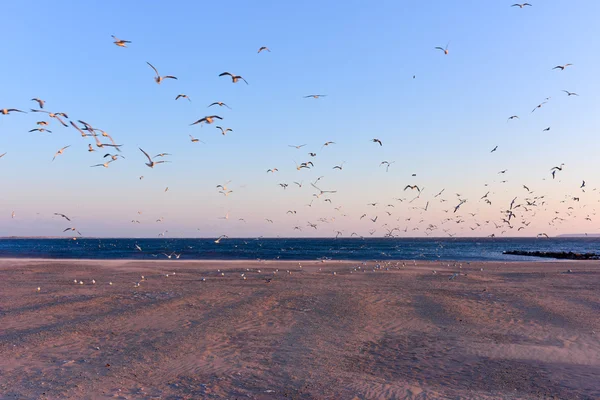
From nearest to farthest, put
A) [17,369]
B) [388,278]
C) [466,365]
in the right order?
1. [17,369]
2. [466,365]
3. [388,278]

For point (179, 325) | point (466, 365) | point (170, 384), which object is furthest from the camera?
point (179, 325)

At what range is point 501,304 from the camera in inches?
772

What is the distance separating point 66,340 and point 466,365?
11.2 m

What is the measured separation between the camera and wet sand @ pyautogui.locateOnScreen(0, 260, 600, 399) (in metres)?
9.59

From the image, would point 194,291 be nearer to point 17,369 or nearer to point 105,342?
point 105,342

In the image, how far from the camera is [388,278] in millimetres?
29688

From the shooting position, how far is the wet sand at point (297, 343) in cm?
959

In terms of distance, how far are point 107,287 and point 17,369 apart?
1408cm

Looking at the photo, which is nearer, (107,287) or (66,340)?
(66,340)

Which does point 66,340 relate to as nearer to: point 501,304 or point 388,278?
point 501,304

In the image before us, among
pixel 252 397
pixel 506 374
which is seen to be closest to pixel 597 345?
pixel 506 374

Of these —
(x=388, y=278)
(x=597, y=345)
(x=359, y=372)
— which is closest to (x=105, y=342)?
(x=359, y=372)

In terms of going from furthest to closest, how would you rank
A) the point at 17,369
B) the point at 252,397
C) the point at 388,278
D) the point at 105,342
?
the point at 388,278
the point at 105,342
the point at 17,369
the point at 252,397

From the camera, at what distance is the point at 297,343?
13016 millimetres
